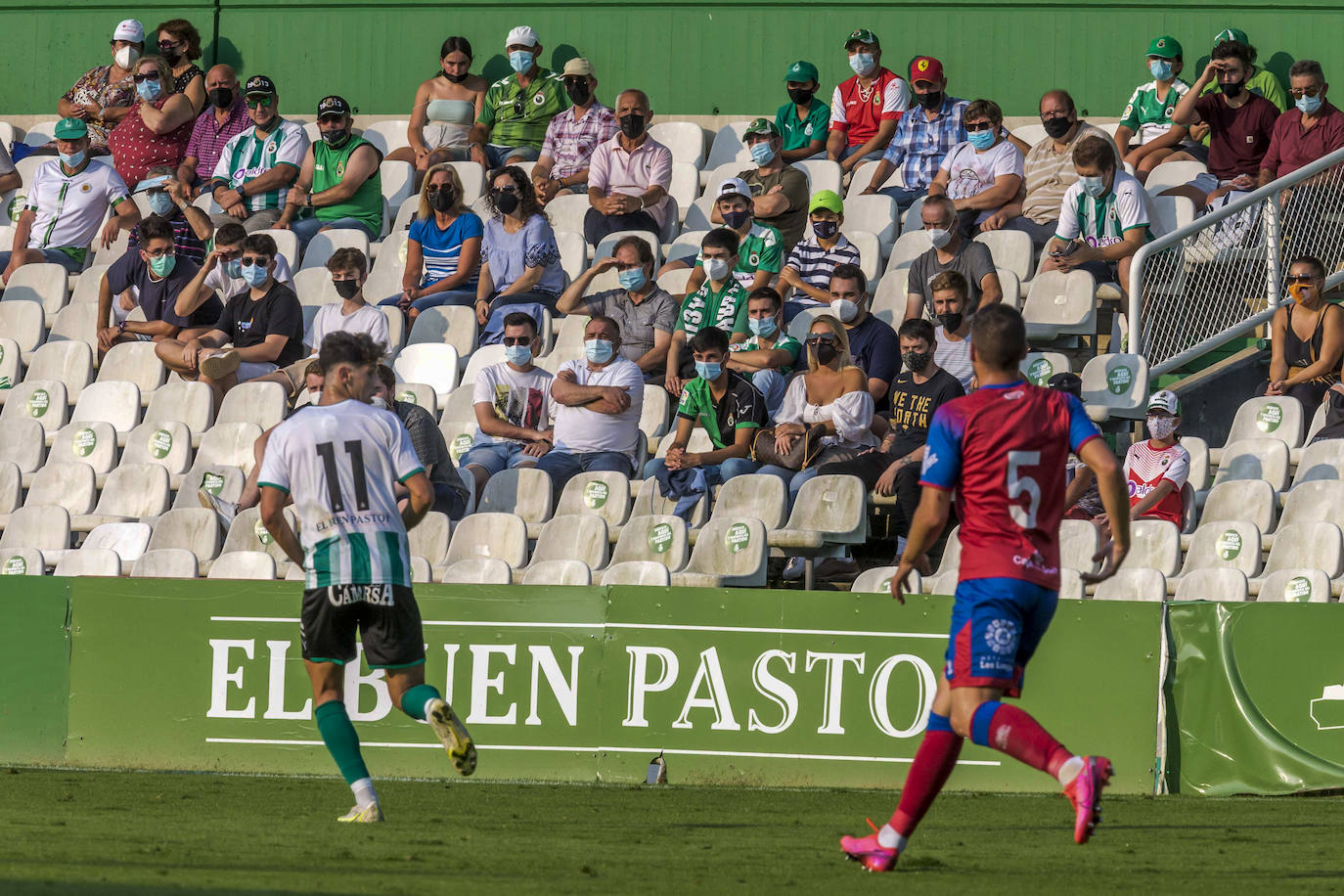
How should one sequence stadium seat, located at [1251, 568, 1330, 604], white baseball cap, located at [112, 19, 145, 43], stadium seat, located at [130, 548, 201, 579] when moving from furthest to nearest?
white baseball cap, located at [112, 19, 145, 43], stadium seat, located at [130, 548, 201, 579], stadium seat, located at [1251, 568, 1330, 604]

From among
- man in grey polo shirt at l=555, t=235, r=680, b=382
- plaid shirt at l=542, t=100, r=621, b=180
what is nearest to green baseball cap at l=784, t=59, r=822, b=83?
plaid shirt at l=542, t=100, r=621, b=180

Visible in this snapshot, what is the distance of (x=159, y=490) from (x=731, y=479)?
381 centimetres

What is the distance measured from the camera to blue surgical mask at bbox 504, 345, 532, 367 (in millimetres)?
11562

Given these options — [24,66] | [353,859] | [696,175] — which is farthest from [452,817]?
[24,66]

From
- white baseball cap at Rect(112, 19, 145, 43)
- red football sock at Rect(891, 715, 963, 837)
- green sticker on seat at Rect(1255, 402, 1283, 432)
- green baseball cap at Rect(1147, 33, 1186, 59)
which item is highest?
white baseball cap at Rect(112, 19, 145, 43)

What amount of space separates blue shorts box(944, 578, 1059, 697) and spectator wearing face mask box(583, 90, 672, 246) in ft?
26.8

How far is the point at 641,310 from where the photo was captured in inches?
476

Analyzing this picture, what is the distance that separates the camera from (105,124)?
1602 centimetres

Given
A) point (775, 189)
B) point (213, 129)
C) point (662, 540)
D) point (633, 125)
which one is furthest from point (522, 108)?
point (662, 540)

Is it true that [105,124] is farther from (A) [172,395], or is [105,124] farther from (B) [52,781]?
(B) [52,781]

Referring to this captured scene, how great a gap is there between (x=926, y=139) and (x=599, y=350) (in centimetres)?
354

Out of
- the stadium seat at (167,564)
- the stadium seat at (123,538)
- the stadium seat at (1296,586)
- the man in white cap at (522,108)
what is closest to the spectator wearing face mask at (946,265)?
the stadium seat at (1296,586)

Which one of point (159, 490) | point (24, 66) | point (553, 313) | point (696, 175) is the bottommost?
point (159, 490)

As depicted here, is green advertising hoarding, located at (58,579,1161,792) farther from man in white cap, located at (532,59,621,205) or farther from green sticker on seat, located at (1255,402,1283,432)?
man in white cap, located at (532,59,621,205)
